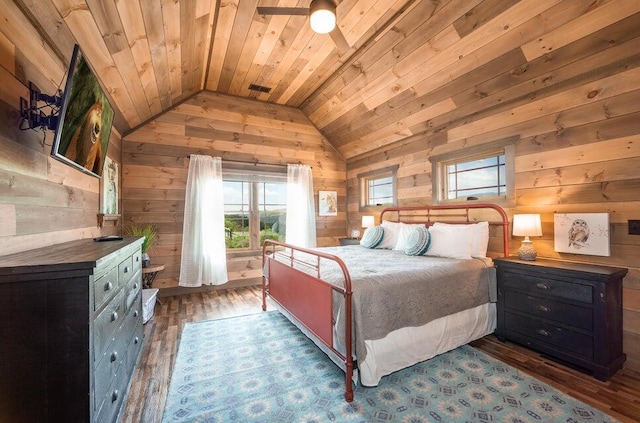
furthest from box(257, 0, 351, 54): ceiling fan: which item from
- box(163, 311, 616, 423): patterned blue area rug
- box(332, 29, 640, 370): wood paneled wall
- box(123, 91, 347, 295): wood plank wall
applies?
box(123, 91, 347, 295): wood plank wall

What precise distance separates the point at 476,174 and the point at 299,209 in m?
2.87

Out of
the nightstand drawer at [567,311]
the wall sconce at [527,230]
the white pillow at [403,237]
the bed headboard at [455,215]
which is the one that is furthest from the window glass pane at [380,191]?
the nightstand drawer at [567,311]

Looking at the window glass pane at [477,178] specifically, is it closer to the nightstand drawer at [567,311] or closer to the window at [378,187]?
the window at [378,187]

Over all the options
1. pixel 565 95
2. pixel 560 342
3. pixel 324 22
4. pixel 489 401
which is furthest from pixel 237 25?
pixel 560 342

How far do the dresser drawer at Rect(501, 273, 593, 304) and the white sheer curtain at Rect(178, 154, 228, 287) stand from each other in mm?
3823

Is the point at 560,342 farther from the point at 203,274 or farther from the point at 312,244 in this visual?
the point at 203,274

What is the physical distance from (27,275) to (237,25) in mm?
2756

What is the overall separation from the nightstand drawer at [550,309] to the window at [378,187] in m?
2.34

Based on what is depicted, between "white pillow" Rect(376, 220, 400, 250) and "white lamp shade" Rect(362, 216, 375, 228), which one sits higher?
"white lamp shade" Rect(362, 216, 375, 228)

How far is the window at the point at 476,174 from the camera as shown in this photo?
127 inches

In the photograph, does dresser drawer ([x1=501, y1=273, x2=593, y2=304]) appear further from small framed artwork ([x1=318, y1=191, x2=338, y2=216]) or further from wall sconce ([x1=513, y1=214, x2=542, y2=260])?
small framed artwork ([x1=318, y1=191, x2=338, y2=216])

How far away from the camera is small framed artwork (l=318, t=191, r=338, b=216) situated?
564 centimetres

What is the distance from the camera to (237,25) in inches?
114

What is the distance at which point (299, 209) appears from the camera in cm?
525
